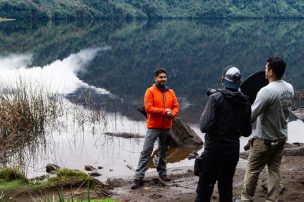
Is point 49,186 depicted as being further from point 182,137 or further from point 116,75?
point 116,75

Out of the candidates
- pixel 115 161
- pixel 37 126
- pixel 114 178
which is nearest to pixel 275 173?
pixel 114 178

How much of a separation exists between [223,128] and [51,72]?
23.3 meters

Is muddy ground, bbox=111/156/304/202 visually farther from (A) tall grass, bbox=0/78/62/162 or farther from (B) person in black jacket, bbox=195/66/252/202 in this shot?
(A) tall grass, bbox=0/78/62/162

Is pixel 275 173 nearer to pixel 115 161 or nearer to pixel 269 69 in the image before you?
pixel 269 69

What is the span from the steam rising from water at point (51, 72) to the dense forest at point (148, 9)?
192 feet

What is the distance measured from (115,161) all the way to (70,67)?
2050 cm

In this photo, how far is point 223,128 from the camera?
5336 mm

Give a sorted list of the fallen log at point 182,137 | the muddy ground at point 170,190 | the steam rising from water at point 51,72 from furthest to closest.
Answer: the steam rising from water at point 51,72, the fallen log at point 182,137, the muddy ground at point 170,190

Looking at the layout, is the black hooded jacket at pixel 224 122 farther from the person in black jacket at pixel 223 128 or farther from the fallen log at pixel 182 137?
the fallen log at pixel 182 137

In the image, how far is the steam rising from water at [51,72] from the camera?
22406 mm

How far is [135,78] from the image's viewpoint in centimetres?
2794

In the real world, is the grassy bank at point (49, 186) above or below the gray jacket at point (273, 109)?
below

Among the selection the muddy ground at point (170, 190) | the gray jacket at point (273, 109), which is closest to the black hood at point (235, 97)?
the gray jacket at point (273, 109)

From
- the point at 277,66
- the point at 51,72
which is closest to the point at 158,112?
the point at 277,66
